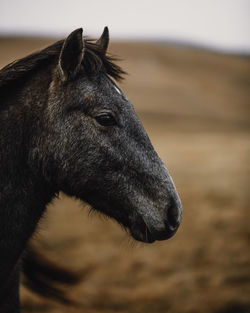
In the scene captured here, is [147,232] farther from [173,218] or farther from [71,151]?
[71,151]

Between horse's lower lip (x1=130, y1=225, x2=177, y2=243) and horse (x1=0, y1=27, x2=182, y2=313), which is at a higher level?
horse (x1=0, y1=27, x2=182, y2=313)

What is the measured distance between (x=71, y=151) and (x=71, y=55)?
0.57m

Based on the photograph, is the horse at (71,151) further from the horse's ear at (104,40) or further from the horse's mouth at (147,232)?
the horse's ear at (104,40)

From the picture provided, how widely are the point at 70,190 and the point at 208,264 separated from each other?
541 cm

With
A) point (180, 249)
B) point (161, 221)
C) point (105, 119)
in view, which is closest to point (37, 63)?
point (105, 119)

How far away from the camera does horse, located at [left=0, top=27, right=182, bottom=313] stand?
192cm

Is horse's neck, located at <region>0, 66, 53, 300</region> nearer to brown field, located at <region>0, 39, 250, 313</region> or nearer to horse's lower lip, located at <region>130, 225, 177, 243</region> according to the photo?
brown field, located at <region>0, 39, 250, 313</region>

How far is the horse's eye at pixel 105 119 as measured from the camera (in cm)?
192

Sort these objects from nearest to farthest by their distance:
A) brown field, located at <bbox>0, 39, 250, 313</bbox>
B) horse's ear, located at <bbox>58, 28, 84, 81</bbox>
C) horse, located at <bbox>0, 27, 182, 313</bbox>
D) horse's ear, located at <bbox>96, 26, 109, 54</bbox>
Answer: horse's ear, located at <bbox>58, 28, 84, 81</bbox>, horse, located at <bbox>0, 27, 182, 313</bbox>, horse's ear, located at <bbox>96, 26, 109, 54</bbox>, brown field, located at <bbox>0, 39, 250, 313</bbox>

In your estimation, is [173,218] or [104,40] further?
[104,40]

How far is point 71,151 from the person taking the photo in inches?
76.3

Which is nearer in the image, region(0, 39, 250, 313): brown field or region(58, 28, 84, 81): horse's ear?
region(58, 28, 84, 81): horse's ear

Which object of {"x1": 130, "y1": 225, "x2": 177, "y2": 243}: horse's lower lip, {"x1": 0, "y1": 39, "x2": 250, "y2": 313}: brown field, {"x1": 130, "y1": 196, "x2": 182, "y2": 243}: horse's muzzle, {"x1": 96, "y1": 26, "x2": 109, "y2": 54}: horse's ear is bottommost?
{"x1": 0, "y1": 39, "x2": 250, "y2": 313}: brown field

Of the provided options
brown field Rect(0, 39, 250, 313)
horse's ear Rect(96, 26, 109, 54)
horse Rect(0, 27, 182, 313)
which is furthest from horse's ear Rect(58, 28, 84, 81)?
brown field Rect(0, 39, 250, 313)
